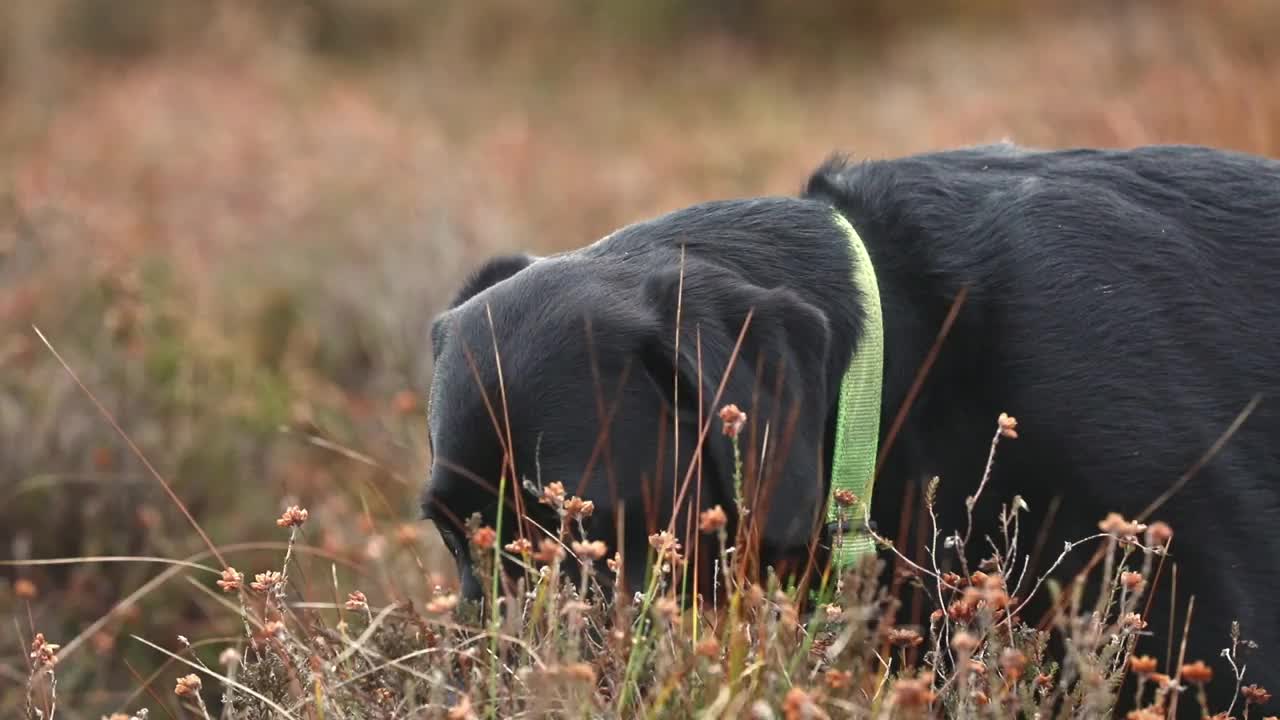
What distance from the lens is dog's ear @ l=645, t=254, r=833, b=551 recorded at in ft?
7.35

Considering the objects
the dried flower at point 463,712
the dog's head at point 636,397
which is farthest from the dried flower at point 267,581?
the dried flower at point 463,712

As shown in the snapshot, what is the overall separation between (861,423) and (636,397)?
379 mm

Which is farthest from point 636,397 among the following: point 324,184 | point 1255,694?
point 324,184

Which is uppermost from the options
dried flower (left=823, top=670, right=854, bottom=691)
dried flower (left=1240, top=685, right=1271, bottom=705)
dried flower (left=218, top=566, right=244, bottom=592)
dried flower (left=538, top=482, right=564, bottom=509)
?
dried flower (left=538, top=482, right=564, bottom=509)

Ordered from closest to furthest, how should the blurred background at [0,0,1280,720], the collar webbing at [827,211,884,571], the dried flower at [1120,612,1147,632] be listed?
the dried flower at [1120,612,1147,632] < the collar webbing at [827,211,884,571] < the blurred background at [0,0,1280,720]

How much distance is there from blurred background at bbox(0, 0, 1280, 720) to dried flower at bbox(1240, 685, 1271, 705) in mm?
1317

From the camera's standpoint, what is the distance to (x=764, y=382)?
90.6 inches

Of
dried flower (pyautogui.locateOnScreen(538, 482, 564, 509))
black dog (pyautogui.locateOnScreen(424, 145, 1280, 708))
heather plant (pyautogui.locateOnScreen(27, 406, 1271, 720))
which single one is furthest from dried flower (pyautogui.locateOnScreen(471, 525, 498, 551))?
black dog (pyautogui.locateOnScreen(424, 145, 1280, 708))

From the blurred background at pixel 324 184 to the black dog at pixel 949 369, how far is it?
0.39 meters

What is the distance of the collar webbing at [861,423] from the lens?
7.75 ft

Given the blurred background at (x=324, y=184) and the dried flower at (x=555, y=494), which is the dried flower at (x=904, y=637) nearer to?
the dried flower at (x=555, y=494)

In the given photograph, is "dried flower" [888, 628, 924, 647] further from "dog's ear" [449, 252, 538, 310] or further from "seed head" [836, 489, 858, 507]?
"dog's ear" [449, 252, 538, 310]

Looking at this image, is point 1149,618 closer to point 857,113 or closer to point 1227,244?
point 1227,244

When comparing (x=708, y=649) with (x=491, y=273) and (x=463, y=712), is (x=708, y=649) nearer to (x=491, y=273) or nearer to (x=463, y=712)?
(x=463, y=712)
